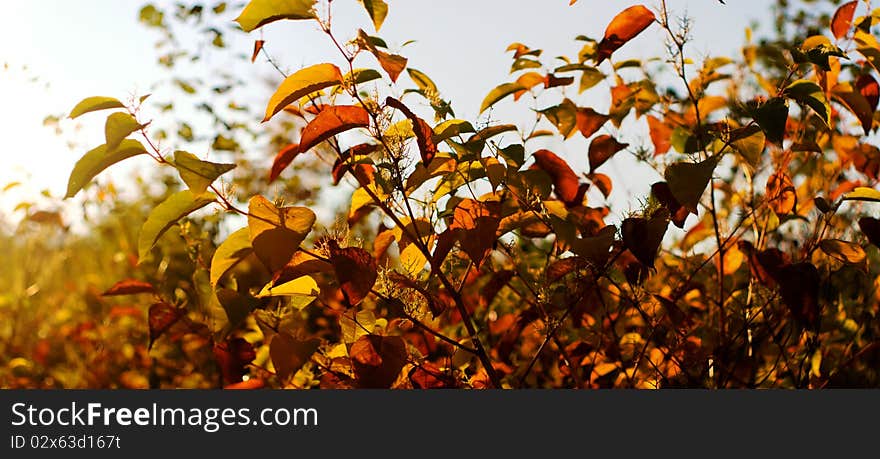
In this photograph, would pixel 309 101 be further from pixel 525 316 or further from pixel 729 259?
pixel 729 259

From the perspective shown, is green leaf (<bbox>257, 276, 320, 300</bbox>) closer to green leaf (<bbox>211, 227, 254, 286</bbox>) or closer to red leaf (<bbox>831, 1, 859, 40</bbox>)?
green leaf (<bbox>211, 227, 254, 286</bbox>)

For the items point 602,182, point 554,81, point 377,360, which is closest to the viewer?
point 377,360

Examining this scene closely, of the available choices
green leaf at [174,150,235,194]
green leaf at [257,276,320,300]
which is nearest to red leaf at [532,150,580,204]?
green leaf at [257,276,320,300]

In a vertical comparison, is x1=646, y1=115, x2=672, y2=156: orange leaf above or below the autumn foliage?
above

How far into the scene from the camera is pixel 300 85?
1146mm

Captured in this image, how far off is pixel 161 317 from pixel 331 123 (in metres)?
0.55

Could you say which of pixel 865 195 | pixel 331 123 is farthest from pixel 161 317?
pixel 865 195

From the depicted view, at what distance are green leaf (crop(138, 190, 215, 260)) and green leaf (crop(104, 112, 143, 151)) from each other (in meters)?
0.11

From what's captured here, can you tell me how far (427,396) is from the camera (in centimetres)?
131

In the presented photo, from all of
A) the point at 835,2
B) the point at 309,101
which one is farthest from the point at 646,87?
the point at 835,2

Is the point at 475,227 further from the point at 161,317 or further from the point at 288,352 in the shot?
the point at 161,317

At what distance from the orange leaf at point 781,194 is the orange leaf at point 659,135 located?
261mm

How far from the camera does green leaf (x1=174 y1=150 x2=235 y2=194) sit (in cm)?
116

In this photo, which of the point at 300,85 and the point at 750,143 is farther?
the point at 750,143
